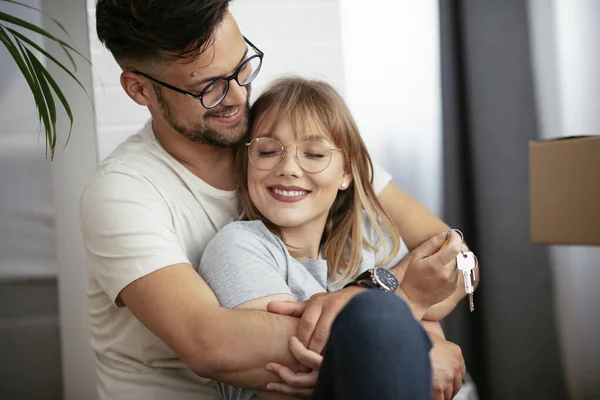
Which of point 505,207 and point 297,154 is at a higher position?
point 297,154

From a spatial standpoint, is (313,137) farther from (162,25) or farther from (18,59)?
(18,59)

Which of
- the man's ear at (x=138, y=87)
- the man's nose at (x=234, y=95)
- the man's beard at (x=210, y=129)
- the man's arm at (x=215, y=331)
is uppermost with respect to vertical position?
the man's ear at (x=138, y=87)

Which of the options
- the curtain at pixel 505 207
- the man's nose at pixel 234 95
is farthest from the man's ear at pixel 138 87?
the curtain at pixel 505 207

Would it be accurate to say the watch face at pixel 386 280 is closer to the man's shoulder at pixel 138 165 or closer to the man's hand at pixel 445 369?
the man's hand at pixel 445 369

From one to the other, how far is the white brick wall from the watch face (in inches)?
36.4

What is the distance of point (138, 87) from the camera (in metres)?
1.73

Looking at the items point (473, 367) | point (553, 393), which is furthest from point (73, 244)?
point (553, 393)

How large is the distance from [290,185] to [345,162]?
0.18 m

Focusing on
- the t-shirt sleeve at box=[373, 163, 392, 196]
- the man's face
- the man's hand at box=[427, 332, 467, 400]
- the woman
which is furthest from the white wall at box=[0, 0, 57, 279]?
the man's hand at box=[427, 332, 467, 400]

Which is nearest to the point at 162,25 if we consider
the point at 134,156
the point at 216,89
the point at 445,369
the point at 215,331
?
the point at 216,89

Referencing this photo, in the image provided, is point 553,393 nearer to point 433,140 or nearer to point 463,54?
point 433,140

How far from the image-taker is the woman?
57.2 inches

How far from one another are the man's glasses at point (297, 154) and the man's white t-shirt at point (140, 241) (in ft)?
A: 0.46

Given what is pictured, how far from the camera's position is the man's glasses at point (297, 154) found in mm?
1585
